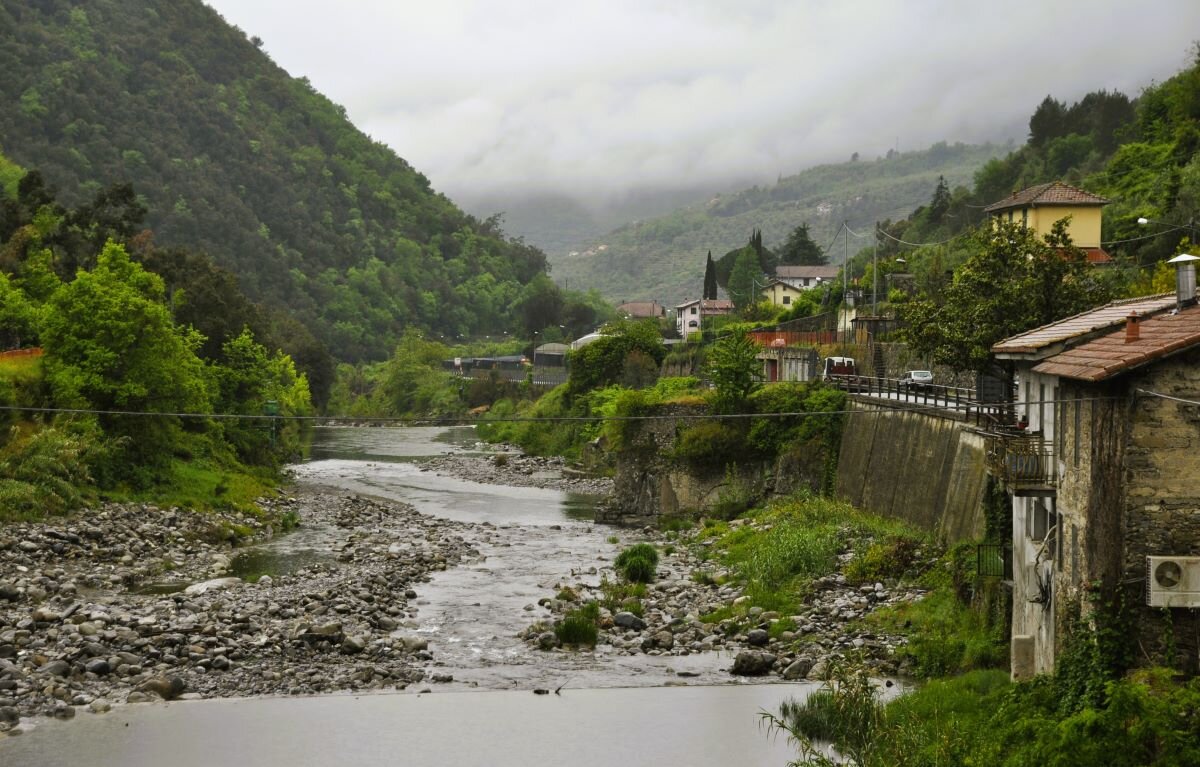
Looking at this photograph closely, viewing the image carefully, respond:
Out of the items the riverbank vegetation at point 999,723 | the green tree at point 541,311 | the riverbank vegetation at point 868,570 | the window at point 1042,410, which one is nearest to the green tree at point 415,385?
the green tree at point 541,311

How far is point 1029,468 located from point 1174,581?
14.2 feet

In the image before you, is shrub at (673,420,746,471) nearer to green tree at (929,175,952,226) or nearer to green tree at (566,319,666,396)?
green tree at (566,319,666,396)

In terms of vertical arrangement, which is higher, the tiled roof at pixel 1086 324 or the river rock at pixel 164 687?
the tiled roof at pixel 1086 324

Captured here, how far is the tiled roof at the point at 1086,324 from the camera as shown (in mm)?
21553

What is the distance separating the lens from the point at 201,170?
166875mm

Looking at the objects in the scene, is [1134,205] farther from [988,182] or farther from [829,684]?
[829,684]

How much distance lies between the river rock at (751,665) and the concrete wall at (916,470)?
6.69 m

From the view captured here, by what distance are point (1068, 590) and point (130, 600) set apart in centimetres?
2387

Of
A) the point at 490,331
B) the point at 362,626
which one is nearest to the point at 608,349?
the point at 362,626

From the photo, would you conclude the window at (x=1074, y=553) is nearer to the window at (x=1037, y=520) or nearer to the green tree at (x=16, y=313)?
the window at (x=1037, y=520)

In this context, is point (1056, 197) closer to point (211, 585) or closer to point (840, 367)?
point (840, 367)

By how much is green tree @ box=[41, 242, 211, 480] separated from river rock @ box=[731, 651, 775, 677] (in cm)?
2997

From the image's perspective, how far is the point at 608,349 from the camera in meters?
89.0

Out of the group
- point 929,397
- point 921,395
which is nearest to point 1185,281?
point 929,397
